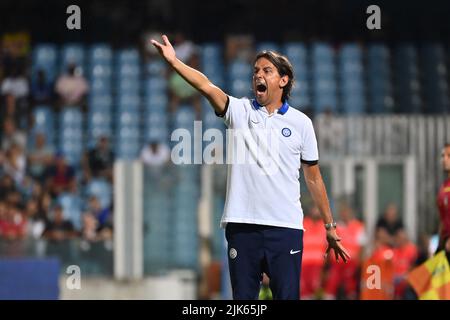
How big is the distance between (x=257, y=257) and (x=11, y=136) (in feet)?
40.4

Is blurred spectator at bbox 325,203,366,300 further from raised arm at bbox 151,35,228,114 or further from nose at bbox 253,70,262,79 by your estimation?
raised arm at bbox 151,35,228,114

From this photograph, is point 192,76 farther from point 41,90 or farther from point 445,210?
point 41,90

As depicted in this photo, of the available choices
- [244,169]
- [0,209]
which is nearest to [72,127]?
[0,209]

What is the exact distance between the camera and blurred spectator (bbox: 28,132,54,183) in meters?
18.1

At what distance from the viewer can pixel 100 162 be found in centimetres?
1783

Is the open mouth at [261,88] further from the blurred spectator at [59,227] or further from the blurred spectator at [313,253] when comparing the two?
the blurred spectator at [59,227]

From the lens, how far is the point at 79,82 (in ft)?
63.6

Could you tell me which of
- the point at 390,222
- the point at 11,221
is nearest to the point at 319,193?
the point at 390,222

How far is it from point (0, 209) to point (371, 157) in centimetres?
544

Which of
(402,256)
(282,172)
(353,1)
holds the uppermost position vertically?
(353,1)

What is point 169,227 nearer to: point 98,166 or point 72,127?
point 98,166

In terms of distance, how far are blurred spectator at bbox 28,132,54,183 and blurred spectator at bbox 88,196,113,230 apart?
5.73 feet

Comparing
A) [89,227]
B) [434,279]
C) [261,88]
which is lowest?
[434,279]

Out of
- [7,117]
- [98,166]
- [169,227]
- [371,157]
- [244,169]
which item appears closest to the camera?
[244,169]
